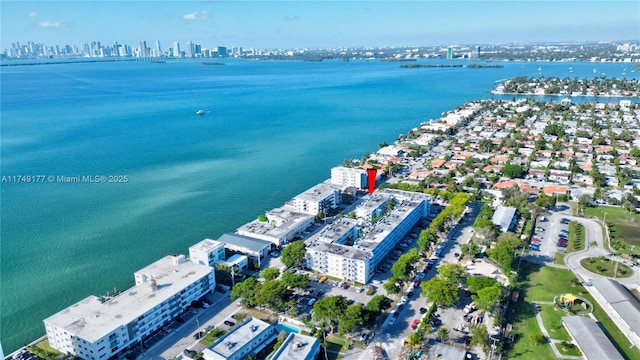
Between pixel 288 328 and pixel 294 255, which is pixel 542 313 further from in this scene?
pixel 294 255

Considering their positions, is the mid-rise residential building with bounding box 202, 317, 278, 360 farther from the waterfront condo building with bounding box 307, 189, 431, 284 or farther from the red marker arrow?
the red marker arrow

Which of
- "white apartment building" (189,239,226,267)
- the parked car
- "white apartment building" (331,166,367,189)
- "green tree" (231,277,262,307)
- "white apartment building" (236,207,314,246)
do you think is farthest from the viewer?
"white apartment building" (331,166,367,189)

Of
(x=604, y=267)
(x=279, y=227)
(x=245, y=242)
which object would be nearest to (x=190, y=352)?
(x=245, y=242)

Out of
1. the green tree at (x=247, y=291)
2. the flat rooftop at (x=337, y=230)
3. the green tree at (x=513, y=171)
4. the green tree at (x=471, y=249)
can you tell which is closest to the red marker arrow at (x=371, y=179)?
the flat rooftop at (x=337, y=230)

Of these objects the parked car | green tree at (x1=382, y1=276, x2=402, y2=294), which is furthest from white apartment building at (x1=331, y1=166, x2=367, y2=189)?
the parked car

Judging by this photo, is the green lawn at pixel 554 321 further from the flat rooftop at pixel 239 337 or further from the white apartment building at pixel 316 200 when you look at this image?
the white apartment building at pixel 316 200

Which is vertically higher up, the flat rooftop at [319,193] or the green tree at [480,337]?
the flat rooftop at [319,193]

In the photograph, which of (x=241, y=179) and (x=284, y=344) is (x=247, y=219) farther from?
(x=284, y=344)
